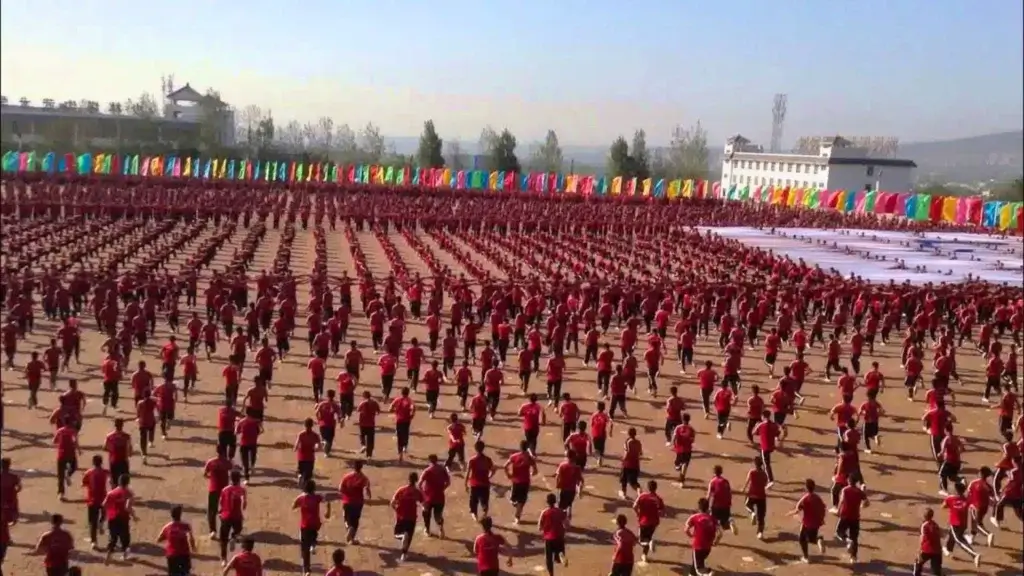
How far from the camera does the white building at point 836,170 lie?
7712 cm

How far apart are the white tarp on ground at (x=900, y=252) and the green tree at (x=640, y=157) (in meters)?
34.7

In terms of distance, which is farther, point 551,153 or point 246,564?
point 551,153

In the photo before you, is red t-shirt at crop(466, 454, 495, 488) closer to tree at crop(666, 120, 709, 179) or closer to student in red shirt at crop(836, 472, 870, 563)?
student in red shirt at crop(836, 472, 870, 563)

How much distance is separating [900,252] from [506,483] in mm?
31858

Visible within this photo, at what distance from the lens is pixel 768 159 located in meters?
85.6

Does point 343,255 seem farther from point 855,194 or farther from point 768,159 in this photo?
point 768,159

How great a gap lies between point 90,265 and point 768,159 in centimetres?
7182

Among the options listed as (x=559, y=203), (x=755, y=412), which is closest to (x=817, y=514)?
(x=755, y=412)

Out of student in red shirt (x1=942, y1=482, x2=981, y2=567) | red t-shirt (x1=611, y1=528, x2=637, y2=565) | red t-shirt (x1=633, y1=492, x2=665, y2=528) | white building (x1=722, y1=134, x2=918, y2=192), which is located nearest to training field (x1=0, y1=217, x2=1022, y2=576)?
student in red shirt (x1=942, y1=482, x2=981, y2=567)

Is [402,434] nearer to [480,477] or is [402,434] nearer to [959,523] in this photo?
[480,477]

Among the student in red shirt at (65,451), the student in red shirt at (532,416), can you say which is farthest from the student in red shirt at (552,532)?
the student in red shirt at (65,451)

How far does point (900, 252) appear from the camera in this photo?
37750mm

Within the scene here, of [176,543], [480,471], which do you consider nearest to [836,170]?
[480,471]

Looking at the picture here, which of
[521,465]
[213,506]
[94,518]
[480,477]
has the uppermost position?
[521,465]
